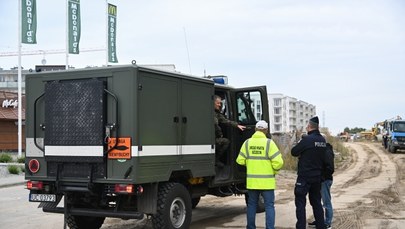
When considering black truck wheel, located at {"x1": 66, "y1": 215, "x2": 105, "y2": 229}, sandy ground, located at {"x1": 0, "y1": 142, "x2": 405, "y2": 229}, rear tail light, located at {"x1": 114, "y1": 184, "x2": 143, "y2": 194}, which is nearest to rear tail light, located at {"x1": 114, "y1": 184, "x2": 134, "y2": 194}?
rear tail light, located at {"x1": 114, "y1": 184, "x2": 143, "y2": 194}

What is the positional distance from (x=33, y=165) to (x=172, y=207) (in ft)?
7.69

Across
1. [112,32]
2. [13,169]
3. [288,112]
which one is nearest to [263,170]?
[13,169]

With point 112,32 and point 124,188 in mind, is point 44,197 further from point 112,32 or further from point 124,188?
point 112,32

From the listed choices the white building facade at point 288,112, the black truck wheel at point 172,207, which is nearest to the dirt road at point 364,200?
the black truck wheel at point 172,207

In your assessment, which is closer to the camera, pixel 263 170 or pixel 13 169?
pixel 263 170

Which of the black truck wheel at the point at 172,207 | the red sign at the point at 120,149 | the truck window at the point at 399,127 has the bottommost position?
the black truck wheel at the point at 172,207

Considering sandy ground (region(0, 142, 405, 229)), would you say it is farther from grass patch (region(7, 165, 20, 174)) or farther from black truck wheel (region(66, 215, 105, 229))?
grass patch (region(7, 165, 20, 174))

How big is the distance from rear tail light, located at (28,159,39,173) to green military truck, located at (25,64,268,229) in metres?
0.02

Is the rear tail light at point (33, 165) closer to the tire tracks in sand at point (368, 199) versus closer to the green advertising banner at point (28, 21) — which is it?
the tire tracks in sand at point (368, 199)

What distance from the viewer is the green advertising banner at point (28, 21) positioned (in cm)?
2388

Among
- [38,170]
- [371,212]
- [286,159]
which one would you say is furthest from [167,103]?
[286,159]

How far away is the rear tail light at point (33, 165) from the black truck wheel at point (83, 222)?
1.04 meters

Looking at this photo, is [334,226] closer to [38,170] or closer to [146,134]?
[146,134]

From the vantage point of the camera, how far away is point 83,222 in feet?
29.0
